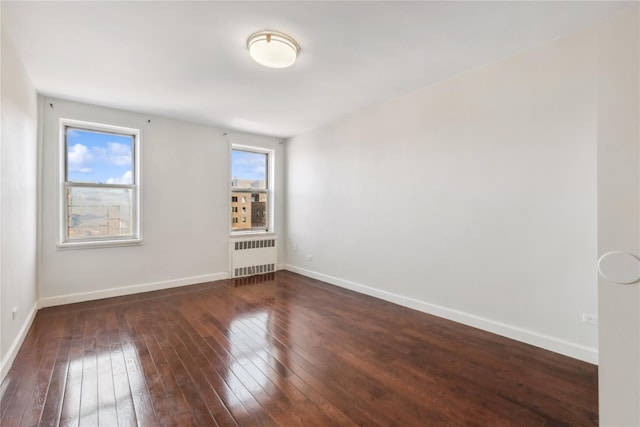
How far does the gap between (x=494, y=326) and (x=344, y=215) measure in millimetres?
2410

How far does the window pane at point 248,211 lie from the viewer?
5.23 meters

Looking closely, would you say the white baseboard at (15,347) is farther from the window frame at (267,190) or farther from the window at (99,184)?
the window frame at (267,190)

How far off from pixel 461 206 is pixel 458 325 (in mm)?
1256

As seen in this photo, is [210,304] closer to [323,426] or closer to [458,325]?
[323,426]

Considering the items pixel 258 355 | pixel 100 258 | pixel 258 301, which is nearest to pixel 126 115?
pixel 100 258

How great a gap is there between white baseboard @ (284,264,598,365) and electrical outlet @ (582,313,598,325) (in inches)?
8.1

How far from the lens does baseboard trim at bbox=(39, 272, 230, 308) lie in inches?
142

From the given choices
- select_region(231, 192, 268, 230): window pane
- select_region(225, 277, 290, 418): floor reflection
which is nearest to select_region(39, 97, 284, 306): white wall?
select_region(231, 192, 268, 230): window pane

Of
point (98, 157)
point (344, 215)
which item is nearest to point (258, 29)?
point (344, 215)

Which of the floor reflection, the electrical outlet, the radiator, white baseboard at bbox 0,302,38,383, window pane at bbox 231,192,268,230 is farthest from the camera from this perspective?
window pane at bbox 231,192,268,230

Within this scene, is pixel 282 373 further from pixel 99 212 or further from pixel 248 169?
pixel 248 169

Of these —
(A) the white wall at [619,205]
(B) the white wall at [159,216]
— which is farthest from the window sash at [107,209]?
(A) the white wall at [619,205]

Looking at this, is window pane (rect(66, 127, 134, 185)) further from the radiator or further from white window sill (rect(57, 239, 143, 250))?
the radiator

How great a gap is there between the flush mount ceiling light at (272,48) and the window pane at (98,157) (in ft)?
9.56
